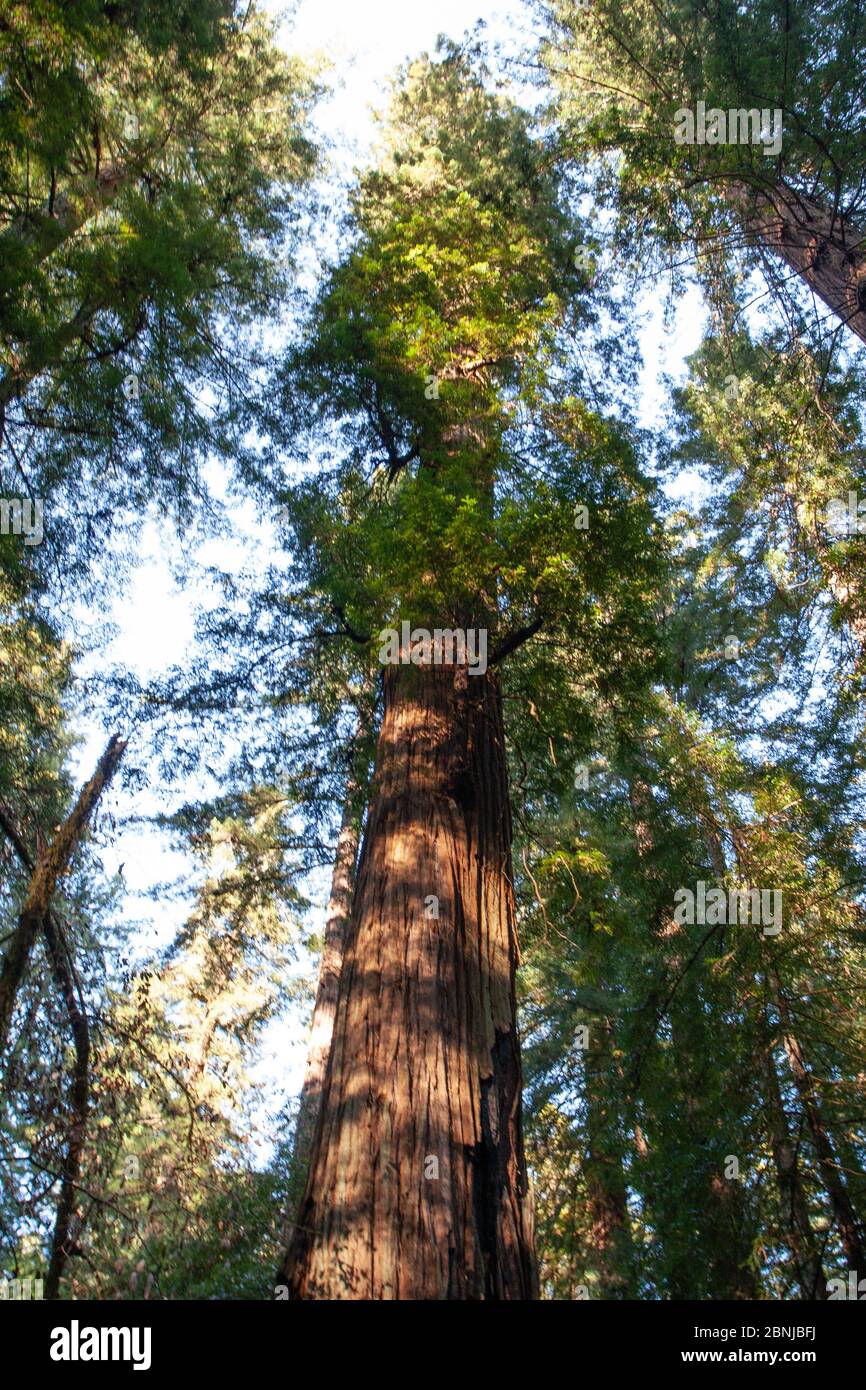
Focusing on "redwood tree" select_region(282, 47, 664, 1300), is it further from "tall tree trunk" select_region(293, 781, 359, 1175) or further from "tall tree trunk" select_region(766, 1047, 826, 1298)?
"tall tree trunk" select_region(293, 781, 359, 1175)

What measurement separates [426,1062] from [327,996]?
22.6ft

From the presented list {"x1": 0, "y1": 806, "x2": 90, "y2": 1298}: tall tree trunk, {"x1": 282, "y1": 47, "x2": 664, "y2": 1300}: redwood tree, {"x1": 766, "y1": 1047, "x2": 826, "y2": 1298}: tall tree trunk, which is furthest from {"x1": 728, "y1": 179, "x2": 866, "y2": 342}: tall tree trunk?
{"x1": 0, "y1": 806, "x2": 90, "y2": 1298}: tall tree trunk

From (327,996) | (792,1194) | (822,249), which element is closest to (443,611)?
(822,249)

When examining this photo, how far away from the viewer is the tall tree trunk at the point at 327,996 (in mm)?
9727

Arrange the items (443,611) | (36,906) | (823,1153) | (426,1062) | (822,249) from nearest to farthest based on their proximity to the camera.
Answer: (426,1062)
(443,611)
(36,906)
(823,1153)
(822,249)

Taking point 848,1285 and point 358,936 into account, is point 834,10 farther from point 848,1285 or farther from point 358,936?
point 848,1285

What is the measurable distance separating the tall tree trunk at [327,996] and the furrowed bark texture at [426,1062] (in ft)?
12.6

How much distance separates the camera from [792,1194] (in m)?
A: 5.93

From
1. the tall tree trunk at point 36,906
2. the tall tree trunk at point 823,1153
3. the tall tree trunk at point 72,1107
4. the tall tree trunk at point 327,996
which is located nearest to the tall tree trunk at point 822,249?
the tall tree trunk at point 823,1153

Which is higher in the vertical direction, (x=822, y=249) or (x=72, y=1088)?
(x=822, y=249)

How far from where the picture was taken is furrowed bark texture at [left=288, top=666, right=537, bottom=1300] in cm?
312

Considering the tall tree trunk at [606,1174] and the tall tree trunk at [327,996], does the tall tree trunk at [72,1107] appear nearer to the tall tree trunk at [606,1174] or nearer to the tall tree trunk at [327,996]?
the tall tree trunk at [327,996]

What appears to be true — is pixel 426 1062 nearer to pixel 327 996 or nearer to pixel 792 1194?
pixel 792 1194

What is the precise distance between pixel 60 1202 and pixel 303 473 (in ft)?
20.1
